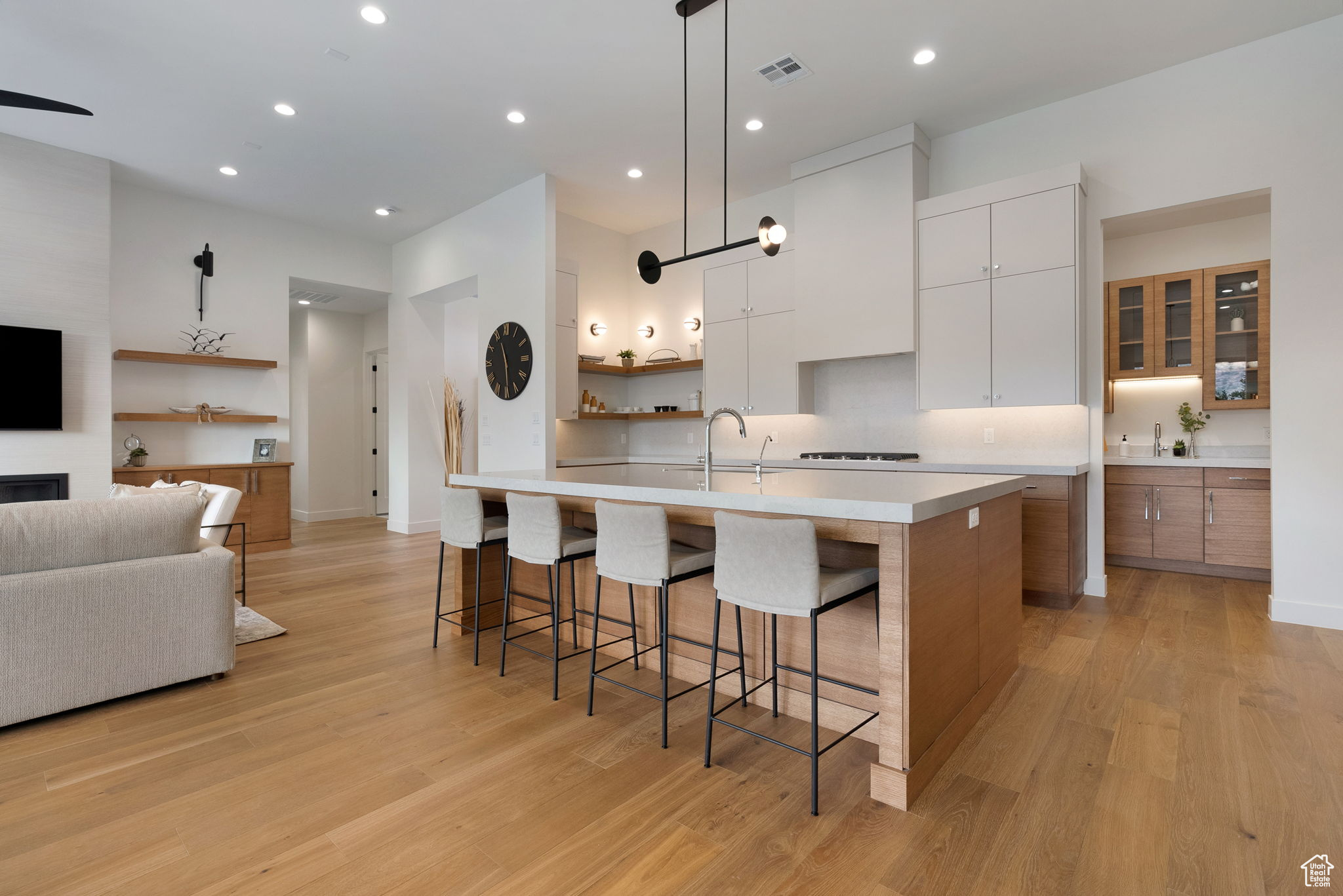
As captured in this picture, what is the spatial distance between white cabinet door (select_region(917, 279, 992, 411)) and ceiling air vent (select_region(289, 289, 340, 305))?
6.48 m

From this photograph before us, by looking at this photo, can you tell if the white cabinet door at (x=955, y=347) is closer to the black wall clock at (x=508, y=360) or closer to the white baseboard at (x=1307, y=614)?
the white baseboard at (x=1307, y=614)

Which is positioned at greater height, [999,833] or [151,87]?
[151,87]

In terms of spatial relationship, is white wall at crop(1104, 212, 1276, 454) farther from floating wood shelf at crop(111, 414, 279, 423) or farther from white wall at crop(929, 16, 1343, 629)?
floating wood shelf at crop(111, 414, 279, 423)

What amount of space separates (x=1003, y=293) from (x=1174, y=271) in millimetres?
1950

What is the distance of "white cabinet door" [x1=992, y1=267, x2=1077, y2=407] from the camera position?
4.02 meters

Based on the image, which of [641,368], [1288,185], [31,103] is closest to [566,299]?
[641,368]

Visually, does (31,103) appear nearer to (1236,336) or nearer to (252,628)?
(252,628)

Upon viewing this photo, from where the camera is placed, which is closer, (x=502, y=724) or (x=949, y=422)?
(x=502, y=724)

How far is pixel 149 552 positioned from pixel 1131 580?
5931mm

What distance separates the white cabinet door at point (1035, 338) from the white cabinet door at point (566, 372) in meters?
3.42

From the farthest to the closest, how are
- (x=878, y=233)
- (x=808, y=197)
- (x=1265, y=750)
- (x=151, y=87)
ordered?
(x=808, y=197) < (x=878, y=233) < (x=151, y=87) < (x=1265, y=750)

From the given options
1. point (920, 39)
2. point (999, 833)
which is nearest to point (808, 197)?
point (920, 39)

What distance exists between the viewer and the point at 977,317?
437 centimetres

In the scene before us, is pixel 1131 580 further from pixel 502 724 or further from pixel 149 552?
pixel 149 552
